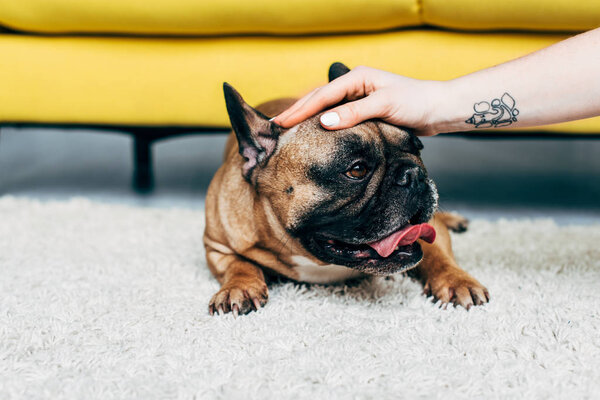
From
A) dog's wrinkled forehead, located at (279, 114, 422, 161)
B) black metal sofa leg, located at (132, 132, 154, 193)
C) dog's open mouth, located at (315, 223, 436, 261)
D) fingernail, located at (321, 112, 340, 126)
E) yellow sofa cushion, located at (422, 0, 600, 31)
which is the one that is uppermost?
yellow sofa cushion, located at (422, 0, 600, 31)

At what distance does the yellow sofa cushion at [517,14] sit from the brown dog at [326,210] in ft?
1.99

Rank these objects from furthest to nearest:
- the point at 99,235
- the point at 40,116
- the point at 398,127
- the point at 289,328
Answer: the point at 40,116
the point at 99,235
the point at 398,127
the point at 289,328

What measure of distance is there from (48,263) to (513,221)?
120 cm

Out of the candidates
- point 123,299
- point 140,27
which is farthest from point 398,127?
point 140,27

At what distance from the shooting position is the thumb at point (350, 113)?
0.94 m

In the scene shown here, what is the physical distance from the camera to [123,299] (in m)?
1.06

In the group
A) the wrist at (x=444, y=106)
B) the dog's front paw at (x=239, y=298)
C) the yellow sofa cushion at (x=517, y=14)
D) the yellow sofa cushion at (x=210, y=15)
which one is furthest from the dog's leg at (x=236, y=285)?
the yellow sofa cushion at (x=517, y=14)

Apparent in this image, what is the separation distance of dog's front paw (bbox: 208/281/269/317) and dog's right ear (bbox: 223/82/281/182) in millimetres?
210

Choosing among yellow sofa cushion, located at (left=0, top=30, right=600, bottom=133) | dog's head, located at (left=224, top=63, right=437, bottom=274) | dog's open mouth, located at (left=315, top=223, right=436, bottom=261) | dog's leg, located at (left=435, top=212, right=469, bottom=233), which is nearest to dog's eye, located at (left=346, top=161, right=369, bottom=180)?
dog's head, located at (left=224, top=63, right=437, bottom=274)

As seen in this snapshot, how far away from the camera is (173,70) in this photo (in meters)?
1.64

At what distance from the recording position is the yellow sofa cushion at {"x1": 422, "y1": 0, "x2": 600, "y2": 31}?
4.69 feet

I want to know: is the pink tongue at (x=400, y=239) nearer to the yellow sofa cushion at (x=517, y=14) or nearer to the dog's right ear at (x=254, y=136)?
the dog's right ear at (x=254, y=136)

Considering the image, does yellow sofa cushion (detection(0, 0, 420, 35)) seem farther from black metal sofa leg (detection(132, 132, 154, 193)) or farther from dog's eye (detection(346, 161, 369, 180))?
dog's eye (detection(346, 161, 369, 180))

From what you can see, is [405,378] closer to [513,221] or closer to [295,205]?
[295,205]
